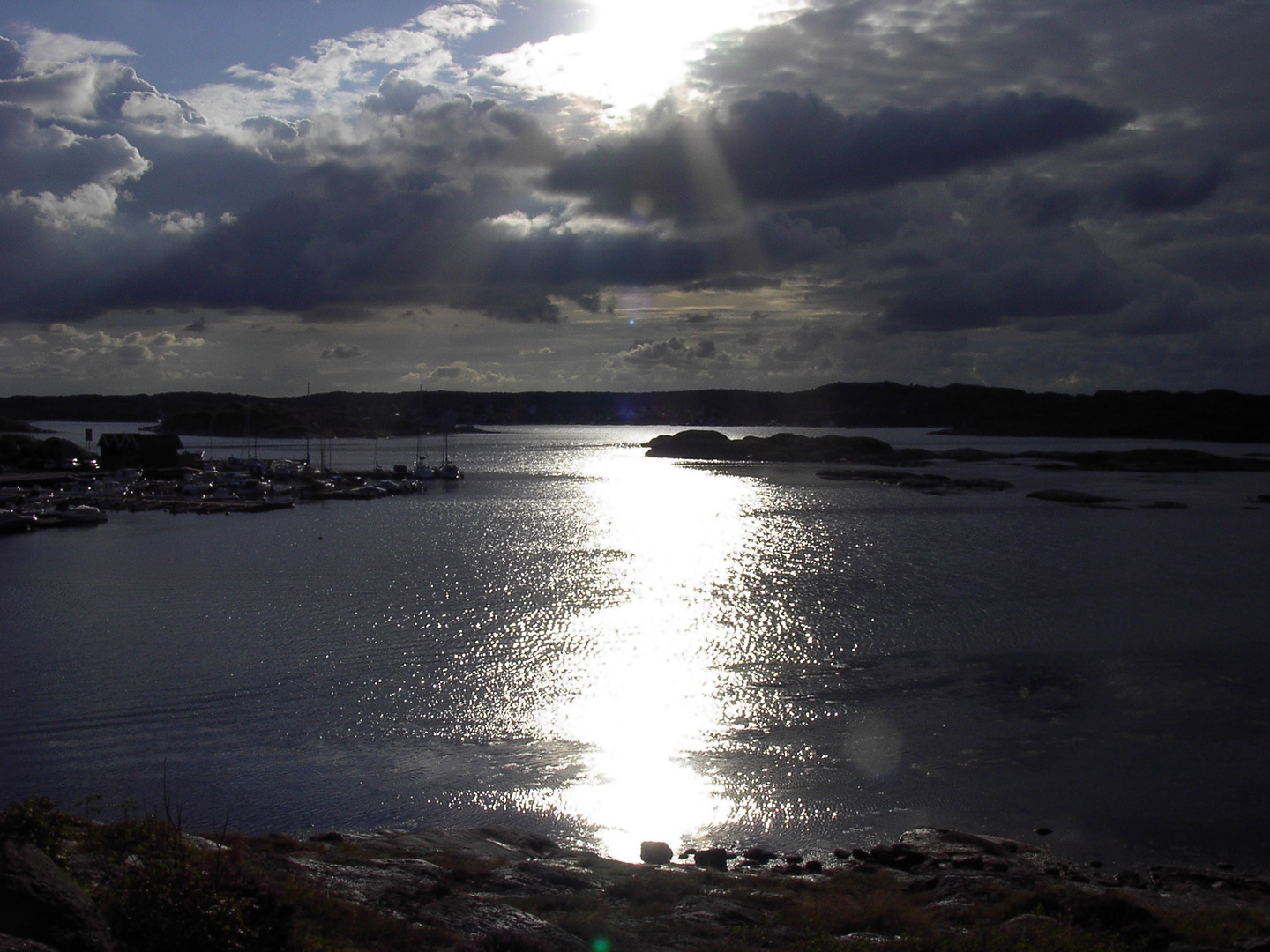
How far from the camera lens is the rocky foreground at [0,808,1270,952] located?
7.65 metres

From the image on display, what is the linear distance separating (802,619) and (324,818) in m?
18.4

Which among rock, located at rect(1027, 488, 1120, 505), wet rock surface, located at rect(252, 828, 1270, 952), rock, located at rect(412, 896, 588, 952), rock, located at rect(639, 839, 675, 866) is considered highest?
rock, located at rect(1027, 488, 1120, 505)

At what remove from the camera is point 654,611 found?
3186 cm

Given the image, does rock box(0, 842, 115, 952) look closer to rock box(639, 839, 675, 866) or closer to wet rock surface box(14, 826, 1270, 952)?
wet rock surface box(14, 826, 1270, 952)

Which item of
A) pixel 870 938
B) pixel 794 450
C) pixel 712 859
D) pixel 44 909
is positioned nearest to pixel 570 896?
pixel 712 859

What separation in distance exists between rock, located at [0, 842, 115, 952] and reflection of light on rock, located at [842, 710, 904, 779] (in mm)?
13889

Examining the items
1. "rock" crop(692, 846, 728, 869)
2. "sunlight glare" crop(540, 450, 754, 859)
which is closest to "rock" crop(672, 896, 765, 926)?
"rock" crop(692, 846, 728, 869)

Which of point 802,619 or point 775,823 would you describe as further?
point 802,619

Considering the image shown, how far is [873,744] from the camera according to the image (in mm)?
19094

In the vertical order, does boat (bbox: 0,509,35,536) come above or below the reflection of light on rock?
above

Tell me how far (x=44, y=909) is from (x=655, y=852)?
8.88 m

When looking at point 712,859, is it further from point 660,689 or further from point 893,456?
point 893,456

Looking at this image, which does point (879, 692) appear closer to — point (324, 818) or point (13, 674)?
point (324, 818)

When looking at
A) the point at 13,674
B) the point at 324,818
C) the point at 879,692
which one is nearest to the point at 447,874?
the point at 324,818
